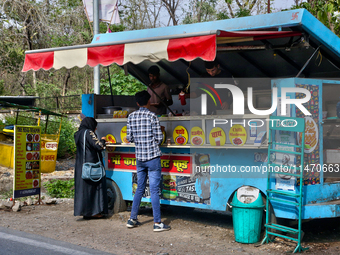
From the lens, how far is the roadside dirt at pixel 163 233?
4787mm

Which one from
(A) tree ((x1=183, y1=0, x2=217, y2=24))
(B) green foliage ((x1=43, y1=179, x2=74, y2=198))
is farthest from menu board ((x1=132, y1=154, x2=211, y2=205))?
(A) tree ((x1=183, y1=0, x2=217, y2=24))

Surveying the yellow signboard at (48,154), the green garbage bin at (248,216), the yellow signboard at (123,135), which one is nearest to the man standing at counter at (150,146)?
the yellow signboard at (123,135)

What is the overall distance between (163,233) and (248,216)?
54.0 inches

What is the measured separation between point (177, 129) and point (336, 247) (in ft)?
8.79

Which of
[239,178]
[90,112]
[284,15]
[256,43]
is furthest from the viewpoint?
[90,112]

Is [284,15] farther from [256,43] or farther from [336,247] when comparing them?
[336,247]

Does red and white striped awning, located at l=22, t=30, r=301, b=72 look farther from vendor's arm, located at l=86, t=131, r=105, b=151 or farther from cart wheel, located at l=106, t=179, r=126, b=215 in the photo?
cart wheel, located at l=106, t=179, r=126, b=215

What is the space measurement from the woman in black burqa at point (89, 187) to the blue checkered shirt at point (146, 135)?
2.64ft

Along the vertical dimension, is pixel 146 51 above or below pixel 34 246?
above

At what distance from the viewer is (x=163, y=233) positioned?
5590mm

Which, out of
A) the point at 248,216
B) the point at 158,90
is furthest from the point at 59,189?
the point at 248,216

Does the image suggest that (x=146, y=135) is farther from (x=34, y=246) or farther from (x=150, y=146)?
(x=34, y=246)

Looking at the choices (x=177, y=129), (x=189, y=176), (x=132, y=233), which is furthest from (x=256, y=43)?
(x=132, y=233)

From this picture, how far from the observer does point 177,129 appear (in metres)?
5.89
